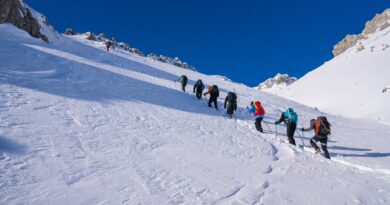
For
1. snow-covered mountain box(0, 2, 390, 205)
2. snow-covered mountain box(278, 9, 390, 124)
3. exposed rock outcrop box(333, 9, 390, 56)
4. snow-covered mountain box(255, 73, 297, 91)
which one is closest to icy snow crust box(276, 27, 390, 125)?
snow-covered mountain box(278, 9, 390, 124)

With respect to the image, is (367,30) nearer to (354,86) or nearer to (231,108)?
(354,86)

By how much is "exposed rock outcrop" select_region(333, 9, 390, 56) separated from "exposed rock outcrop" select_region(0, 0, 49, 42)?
75.7 meters

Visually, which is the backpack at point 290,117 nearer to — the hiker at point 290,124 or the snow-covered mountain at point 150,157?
the hiker at point 290,124

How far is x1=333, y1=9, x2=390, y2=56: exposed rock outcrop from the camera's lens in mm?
81562

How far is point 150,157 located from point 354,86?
137 ft

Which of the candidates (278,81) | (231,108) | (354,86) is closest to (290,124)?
(231,108)

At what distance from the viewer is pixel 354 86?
139 feet

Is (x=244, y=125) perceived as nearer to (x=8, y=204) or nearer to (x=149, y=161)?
(x=149, y=161)

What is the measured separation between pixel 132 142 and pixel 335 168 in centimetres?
589

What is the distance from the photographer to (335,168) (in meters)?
8.86

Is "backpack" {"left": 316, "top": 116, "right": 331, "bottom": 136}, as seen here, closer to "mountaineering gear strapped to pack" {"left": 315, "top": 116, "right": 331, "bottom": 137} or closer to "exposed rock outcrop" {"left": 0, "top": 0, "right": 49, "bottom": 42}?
"mountaineering gear strapped to pack" {"left": 315, "top": 116, "right": 331, "bottom": 137}

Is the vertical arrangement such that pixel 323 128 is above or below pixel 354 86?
below

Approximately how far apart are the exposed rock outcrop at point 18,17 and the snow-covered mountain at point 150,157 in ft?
48.1

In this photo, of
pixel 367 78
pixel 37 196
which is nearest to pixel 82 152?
pixel 37 196
